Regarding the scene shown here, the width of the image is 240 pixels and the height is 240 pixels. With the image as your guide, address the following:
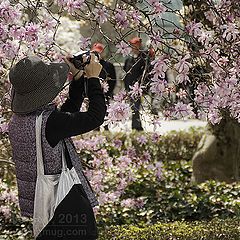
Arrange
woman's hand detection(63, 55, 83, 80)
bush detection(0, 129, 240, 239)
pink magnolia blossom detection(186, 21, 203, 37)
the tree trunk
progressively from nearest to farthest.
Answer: woman's hand detection(63, 55, 83, 80) → pink magnolia blossom detection(186, 21, 203, 37) → bush detection(0, 129, 240, 239) → the tree trunk

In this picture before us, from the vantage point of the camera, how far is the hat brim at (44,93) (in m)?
3.46

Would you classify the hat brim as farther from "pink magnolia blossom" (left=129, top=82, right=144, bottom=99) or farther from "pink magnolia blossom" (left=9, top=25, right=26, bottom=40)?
"pink magnolia blossom" (left=129, top=82, right=144, bottom=99)

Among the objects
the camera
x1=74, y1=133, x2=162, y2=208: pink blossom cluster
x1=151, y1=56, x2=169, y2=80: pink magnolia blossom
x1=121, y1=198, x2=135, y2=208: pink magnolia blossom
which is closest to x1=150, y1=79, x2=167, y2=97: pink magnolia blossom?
x1=151, y1=56, x2=169, y2=80: pink magnolia blossom

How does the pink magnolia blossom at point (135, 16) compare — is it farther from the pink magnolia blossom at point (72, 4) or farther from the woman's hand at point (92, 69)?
the woman's hand at point (92, 69)

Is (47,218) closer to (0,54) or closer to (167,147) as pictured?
(0,54)

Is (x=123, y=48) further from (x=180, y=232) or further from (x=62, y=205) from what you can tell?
(x=180, y=232)

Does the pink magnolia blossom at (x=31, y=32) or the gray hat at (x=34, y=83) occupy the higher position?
the pink magnolia blossom at (x=31, y=32)

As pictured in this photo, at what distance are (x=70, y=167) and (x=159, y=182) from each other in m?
4.15

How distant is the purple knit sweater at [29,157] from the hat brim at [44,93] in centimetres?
5

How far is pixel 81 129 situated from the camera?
3.41m

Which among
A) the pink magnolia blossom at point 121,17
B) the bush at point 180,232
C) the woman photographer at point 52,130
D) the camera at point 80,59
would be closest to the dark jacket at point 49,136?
the woman photographer at point 52,130

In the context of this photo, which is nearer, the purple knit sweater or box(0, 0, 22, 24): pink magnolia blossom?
the purple knit sweater

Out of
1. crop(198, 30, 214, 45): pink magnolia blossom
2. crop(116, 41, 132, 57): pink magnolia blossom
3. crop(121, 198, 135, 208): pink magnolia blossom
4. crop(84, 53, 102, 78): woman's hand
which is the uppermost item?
crop(198, 30, 214, 45): pink magnolia blossom

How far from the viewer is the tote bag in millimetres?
3457
